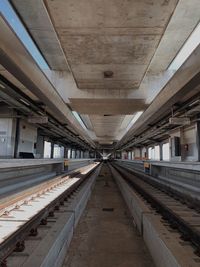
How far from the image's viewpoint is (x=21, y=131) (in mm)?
15758

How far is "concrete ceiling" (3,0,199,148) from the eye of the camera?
595 centimetres

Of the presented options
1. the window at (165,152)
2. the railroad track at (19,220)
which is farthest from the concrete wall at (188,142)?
the railroad track at (19,220)

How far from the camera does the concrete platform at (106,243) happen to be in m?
3.66

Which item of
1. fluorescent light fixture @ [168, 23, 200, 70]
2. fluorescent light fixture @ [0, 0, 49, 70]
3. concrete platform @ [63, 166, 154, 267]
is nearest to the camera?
concrete platform @ [63, 166, 154, 267]

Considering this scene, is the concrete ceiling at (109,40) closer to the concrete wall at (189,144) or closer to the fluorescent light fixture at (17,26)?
the fluorescent light fixture at (17,26)

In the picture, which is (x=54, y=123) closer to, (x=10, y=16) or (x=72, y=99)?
(x=72, y=99)

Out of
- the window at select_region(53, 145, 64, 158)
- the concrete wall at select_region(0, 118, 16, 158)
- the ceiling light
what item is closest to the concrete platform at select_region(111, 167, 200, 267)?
the ceiling light

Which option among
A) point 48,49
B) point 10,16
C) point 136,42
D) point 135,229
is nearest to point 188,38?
point 136,42

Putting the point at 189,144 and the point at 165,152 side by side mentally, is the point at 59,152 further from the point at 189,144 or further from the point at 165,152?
the point at 189,144

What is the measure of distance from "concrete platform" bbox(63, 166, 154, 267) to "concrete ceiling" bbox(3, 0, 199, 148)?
5.40 metres

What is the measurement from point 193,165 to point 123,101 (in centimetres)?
549

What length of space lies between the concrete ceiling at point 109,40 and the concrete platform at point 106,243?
5.40 metres

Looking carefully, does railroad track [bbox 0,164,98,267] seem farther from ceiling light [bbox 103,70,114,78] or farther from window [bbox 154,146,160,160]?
window [bbox 154,146,160,160]

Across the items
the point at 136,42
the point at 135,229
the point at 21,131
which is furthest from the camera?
the point at 21,131
